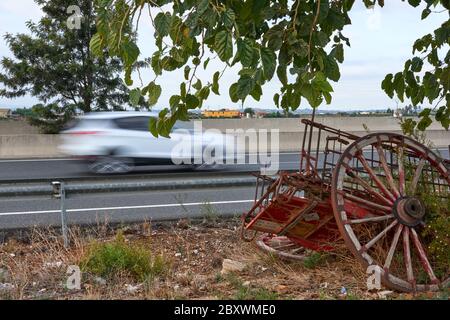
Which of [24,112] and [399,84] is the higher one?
[399,84]

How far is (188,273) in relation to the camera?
18.1ft

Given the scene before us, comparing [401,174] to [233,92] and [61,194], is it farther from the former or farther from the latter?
[61,194]

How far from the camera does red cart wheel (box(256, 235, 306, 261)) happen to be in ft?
18.7

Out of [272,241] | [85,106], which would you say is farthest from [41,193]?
[85,106]

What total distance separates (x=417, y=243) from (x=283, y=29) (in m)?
2.10

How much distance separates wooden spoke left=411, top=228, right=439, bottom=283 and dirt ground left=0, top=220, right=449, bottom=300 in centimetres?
26

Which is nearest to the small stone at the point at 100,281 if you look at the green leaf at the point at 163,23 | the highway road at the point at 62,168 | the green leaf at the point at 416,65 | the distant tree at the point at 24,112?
the green leaf at the point at 163,23

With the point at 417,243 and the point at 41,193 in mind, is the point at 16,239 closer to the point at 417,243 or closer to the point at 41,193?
the point at 41,193

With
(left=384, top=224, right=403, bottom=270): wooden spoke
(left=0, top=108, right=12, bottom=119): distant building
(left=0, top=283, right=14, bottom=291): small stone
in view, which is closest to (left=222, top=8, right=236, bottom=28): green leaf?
(left=384, top=224, right=403, bottom=270): wooden spoke

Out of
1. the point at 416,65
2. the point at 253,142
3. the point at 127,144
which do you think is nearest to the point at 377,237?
the point at 416,65

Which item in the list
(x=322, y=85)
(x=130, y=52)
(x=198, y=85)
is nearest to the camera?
(x=322, y=85)

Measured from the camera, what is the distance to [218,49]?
3.28 metres

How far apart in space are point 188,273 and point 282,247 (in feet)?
3.58

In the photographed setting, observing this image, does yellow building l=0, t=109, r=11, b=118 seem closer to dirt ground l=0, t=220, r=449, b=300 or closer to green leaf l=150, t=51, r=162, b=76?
dirt ground l=0, t=220, r=449, b=300
